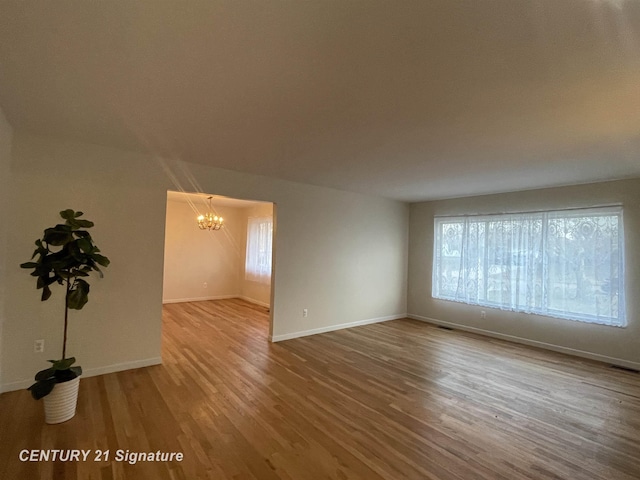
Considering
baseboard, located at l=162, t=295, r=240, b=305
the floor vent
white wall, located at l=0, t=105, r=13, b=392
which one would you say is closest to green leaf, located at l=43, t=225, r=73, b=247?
white wall, located at l=0, t=105, r=13, b=392

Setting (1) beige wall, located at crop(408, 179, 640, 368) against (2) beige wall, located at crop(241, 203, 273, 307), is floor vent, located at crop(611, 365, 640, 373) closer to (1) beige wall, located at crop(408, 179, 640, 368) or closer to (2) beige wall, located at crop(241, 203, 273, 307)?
(1) beige wall, located at crop(408, 179, 640, 368)

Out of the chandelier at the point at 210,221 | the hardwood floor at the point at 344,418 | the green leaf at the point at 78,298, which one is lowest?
the hardwood floor at the point at 344,418

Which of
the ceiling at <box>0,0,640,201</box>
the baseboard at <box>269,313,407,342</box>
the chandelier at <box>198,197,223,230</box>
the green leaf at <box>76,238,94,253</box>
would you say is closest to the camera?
the ceiling at <box>0,0,640,201</box>

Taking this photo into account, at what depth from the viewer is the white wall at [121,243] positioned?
110 inches

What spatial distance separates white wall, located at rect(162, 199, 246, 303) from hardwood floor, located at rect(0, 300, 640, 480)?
3.45m

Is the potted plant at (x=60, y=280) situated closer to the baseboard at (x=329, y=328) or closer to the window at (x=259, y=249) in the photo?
the baseboard at (x=329, y=328)

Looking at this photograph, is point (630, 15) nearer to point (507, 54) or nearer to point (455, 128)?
point (507, 54)

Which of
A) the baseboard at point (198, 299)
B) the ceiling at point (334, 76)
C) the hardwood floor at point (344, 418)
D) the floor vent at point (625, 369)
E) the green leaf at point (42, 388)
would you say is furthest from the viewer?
the baseboard at point (198, 299)

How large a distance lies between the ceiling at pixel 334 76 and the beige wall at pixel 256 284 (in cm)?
396

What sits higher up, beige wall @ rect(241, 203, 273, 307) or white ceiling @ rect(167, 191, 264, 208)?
white ceiling @ rect(167, 191, 264, 208)

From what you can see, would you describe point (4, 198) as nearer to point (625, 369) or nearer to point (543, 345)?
point (543, 345)

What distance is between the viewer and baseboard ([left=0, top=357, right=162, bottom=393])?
2754mm

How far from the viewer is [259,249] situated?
7309 mm


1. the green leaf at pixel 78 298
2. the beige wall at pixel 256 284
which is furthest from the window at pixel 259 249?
the green leaf at pixel 78 298
